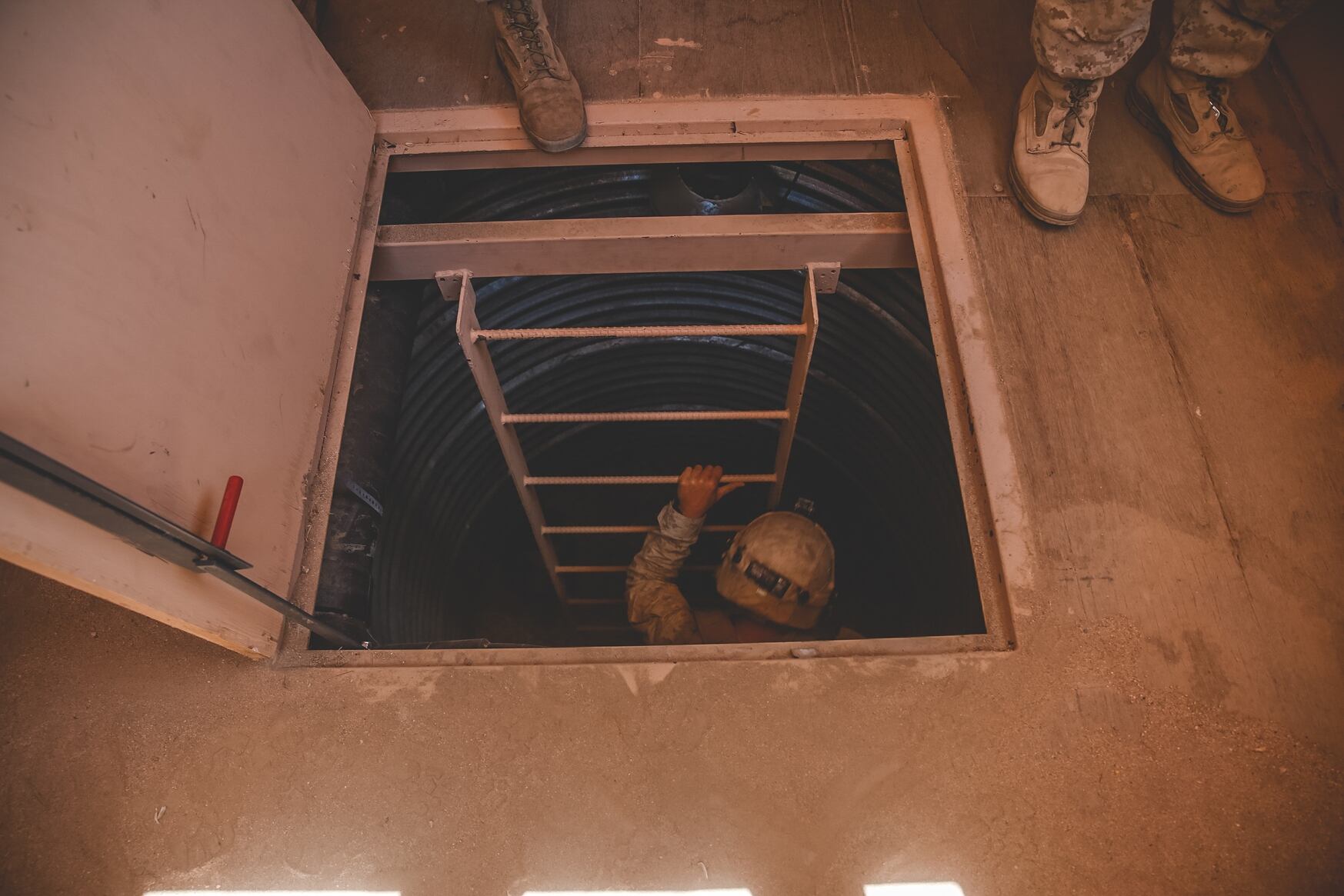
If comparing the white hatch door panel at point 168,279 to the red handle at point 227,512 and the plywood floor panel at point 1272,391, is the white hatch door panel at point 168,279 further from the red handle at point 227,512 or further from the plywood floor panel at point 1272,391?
the plywood floor panel at point 1272,391

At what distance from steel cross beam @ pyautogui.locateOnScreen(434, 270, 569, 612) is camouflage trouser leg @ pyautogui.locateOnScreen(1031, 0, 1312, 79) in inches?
70.8

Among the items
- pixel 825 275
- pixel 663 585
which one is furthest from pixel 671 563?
pixel 825 275

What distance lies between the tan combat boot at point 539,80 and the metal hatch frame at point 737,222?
99mm

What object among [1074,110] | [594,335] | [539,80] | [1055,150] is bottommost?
[594,335]

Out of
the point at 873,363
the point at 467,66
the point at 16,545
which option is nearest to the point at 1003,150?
the point at 873,363

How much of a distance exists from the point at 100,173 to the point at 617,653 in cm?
133

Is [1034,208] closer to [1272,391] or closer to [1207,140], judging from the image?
[1207,140]

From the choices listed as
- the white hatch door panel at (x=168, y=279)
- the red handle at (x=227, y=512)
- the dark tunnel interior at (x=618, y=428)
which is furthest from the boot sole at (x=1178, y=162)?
the red handle at (x=227, y=512)

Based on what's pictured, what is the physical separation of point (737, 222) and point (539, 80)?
722 mm

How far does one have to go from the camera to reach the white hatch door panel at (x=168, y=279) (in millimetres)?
1178

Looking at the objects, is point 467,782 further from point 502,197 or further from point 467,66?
point 502,197

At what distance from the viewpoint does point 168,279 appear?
4.68 feet

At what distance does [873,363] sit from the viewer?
11.0ft

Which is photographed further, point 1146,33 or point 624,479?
point 624,479
